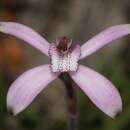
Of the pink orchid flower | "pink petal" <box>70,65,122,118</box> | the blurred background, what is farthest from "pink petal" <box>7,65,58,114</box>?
the blurred background

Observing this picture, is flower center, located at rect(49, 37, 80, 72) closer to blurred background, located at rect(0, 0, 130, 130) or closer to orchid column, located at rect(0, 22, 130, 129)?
A: orchid column, located at rect(0, 22, 130, 129)

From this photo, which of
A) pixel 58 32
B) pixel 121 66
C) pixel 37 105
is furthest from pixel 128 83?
pixel 58 32

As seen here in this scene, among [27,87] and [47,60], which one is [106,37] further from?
[47,60]

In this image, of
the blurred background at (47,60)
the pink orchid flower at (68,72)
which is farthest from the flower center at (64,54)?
the blurred background at (47,60)

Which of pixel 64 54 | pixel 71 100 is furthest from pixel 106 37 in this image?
pixel 71 100

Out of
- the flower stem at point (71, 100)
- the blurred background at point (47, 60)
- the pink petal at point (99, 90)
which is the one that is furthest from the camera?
the blurred background at point (47, 60)

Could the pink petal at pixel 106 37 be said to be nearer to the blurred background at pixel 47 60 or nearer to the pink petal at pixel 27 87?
the pink petal at pixel 27 87

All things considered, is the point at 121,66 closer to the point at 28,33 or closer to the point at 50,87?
the point at 50,87
